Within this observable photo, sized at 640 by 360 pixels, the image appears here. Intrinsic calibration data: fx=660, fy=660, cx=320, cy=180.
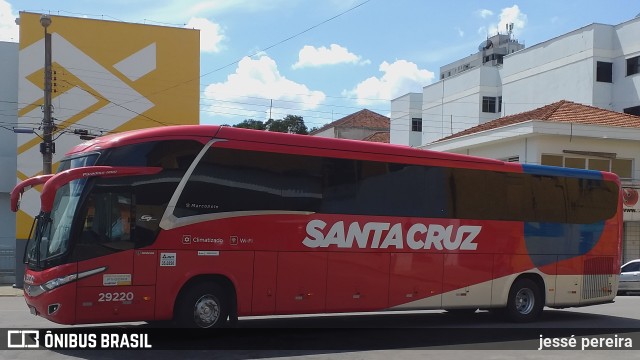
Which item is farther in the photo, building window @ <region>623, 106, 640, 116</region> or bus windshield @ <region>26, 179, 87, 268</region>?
building window @ <region>623, 106, 640, 116</region>

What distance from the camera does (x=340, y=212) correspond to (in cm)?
1244

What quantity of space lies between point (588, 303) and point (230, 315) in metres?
9.47

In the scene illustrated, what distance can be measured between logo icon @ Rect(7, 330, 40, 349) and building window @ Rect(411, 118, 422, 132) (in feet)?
174

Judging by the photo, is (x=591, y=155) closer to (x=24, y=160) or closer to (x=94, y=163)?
(x=94, y=163)

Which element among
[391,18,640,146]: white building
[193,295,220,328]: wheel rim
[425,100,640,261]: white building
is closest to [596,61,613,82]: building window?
[391,18,640,146]: white building

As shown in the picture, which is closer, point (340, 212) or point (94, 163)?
point (94, 163)

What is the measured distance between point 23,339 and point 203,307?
2.90 metres

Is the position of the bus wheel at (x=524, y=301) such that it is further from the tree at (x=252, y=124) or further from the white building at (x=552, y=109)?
the tree at (x=252, y=124)

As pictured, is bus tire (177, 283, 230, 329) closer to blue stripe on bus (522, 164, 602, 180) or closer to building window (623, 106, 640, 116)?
blue stripe on bus (522, 164, 602, 180)

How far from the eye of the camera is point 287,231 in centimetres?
1185

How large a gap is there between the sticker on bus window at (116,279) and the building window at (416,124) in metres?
53.5

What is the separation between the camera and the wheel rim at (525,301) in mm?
15109

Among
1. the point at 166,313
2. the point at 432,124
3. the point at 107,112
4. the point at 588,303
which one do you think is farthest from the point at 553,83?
the point at 166,313

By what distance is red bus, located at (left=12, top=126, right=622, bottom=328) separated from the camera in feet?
33.8
